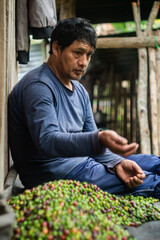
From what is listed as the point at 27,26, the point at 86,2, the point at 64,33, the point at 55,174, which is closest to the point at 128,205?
the point at 55,174

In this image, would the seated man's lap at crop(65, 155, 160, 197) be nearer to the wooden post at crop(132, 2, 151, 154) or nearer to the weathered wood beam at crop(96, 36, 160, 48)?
the wooden post at crop(132, 2, 151, 154)

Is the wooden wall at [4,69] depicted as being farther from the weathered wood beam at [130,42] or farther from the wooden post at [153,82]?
the wooden post at [153,82]

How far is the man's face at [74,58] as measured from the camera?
7.88ft

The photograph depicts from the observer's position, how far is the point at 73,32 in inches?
93.4

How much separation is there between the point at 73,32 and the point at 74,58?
21 cm

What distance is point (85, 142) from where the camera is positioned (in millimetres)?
1826

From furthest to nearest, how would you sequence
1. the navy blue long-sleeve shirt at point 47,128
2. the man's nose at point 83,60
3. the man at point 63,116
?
the man's nose at point 83,60
the man at point 63,116
the navy blue long-sleeve shirt at point 47,128

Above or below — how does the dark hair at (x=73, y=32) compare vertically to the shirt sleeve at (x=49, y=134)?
above

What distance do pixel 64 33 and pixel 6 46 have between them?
55 cm

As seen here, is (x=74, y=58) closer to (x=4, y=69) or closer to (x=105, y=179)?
(x=4, y=69)

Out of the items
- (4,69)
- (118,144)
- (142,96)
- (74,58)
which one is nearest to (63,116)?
(74,58)

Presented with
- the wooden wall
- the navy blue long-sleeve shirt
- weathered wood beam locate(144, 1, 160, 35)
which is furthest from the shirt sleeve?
weathered wood beam locate(144, 1, 160, 35)

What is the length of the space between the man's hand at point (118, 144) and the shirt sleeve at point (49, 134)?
0.30ft

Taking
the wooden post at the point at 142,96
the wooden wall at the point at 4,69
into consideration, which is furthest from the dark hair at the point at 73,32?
the wooden post at the point at 142,96
